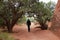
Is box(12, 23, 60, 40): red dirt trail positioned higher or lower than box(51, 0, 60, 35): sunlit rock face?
lower

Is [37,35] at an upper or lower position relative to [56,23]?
lower

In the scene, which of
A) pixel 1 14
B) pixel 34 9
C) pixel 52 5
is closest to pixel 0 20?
pixel 1 14

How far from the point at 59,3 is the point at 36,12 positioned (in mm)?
5465

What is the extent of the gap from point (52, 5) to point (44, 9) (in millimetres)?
4814

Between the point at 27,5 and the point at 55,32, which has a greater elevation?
the point at 27,5

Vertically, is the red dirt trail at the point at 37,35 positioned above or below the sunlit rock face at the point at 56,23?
below

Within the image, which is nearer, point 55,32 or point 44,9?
point 55,32

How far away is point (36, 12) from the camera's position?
19.6m

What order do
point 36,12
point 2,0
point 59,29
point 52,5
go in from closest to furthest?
point 59,29, point 2,0, point 36,12, point 52,5

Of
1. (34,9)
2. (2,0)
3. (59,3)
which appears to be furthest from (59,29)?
(2,0)

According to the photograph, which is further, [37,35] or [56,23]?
[37,35]

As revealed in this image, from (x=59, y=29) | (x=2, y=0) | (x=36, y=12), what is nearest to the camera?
(x=59, y=29)

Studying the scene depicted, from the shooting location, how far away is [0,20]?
19906 mm

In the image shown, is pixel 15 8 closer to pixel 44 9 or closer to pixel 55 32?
pixel 44 9
